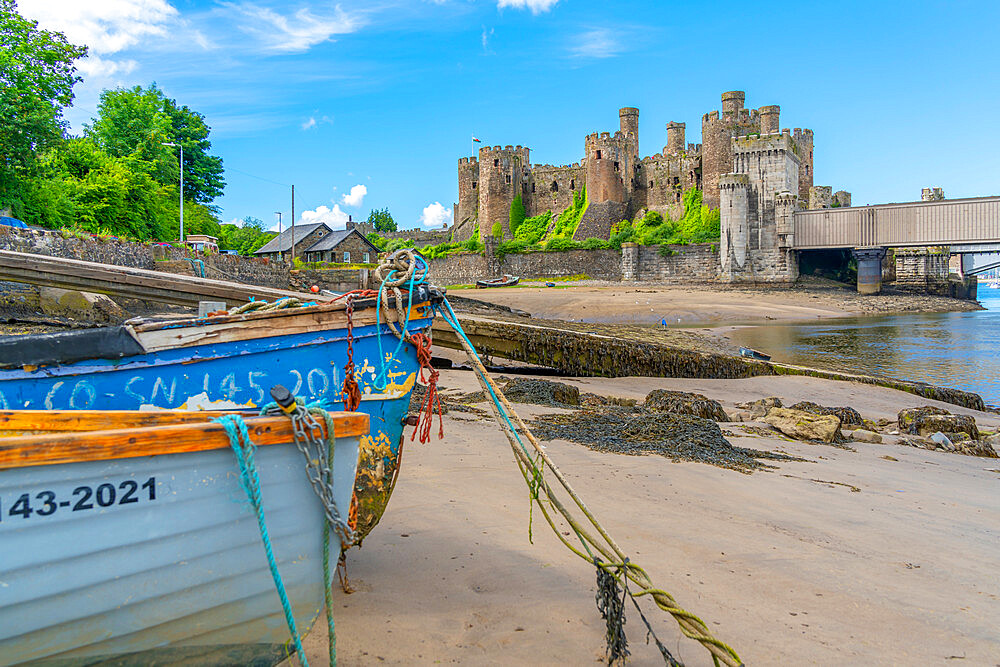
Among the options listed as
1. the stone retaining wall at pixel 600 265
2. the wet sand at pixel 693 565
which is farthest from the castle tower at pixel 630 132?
the wet sand at pixel 693 565

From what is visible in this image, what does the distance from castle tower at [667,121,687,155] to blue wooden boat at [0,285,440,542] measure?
54.3 meters

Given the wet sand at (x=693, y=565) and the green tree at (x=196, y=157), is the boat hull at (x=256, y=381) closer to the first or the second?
the wet sand at (x=693, y=565)

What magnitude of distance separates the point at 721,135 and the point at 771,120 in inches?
151

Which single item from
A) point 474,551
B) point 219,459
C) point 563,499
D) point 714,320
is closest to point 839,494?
point 563,499

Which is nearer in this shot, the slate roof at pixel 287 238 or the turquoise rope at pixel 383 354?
the turquoise rope at pixel 383 354

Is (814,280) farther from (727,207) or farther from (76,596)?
(76,596)

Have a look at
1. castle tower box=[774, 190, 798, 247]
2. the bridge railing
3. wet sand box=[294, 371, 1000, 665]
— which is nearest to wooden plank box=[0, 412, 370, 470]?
wet sand box=[294, 371, 1000, 665]

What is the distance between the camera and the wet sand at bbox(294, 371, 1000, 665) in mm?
2998

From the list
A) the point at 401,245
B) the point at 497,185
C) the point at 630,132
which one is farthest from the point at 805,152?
the point at 401,245

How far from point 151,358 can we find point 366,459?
4.26ft

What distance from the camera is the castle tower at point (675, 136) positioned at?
54406 millimetres

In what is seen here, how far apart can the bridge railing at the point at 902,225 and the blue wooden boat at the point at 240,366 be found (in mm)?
45009

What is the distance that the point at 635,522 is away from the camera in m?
4.40

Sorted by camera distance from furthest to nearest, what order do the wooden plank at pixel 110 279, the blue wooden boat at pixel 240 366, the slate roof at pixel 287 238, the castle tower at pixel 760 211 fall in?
1. the slate roof at pixel 287 238
2. the castle tower at pixel 760 211
3. the wooden plank at pixel 110 279
4. the blue wooden boat at pixel 240 366
